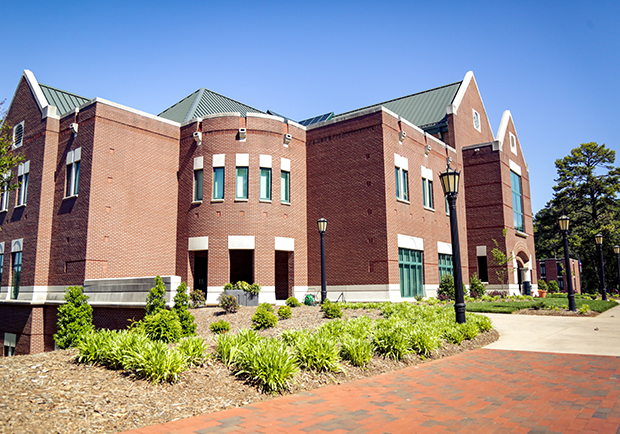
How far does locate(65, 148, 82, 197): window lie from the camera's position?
23500mm

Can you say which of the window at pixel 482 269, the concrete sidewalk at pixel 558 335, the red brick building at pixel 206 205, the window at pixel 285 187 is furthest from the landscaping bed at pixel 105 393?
the window at pixel 482 269

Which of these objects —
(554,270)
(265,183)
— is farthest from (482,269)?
(554,270)

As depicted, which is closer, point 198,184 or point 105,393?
point 105,393

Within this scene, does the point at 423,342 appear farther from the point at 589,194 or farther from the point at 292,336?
the point at 589,194

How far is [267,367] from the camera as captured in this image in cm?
720

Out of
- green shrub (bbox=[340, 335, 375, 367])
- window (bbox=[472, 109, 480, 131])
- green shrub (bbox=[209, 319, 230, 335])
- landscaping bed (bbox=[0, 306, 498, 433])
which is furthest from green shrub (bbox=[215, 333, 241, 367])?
window (bbox=[472, 109, 480, 131])

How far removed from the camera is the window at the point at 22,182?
25.9 metres

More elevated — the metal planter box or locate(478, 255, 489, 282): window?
locate(478, 255, 489, 282): window

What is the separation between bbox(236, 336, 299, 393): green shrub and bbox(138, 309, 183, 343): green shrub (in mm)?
3367

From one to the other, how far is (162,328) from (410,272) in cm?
1758

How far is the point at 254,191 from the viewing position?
79.9ft

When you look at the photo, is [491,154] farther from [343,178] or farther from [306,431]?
[306,431]

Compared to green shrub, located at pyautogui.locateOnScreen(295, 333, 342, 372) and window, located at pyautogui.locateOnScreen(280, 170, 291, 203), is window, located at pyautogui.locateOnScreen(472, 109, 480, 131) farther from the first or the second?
green shrub, located at pyautogui.locateOnScreen(295, 333, 342, 372)

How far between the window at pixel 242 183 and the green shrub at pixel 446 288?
40.7 feet
